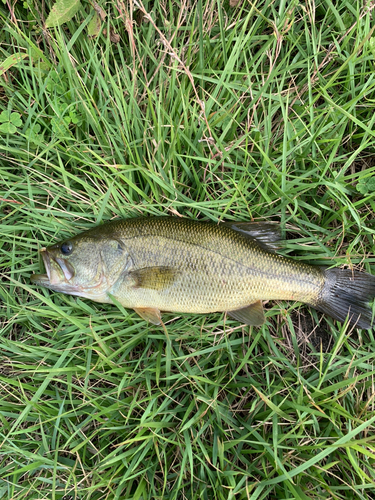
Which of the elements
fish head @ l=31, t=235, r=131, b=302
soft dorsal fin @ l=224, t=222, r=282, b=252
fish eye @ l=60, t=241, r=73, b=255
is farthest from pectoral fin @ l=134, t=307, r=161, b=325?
soft dorsal fin @ l=224, t=222, r=282, b=252

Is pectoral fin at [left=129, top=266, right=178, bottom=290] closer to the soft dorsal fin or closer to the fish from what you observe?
the fish

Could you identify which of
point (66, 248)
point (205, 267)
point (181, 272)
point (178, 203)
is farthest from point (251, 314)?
point (66, 248)

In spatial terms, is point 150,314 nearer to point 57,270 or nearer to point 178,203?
point 57,270

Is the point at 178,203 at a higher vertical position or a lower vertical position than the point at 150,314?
higher

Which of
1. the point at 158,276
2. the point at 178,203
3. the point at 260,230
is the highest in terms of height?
the point at 178,203

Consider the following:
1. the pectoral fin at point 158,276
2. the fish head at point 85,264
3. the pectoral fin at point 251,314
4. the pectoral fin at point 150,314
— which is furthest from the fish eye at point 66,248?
the pectoral fin at point 251,314

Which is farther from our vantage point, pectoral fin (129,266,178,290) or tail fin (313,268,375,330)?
tail fin (313,268,375,330)
